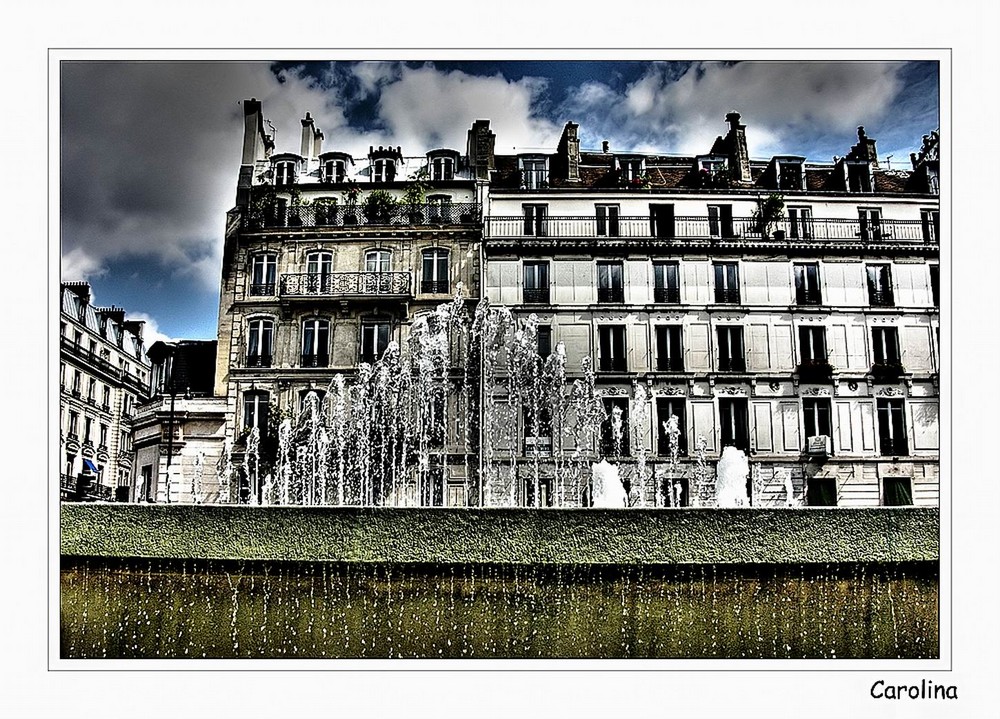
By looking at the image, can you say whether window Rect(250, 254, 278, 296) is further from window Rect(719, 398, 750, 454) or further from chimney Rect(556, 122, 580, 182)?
window Rect(719, 398, 750, 454)

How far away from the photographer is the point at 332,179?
22.4m

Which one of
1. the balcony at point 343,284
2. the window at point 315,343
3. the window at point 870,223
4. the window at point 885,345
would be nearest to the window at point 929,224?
the window at point 870,223

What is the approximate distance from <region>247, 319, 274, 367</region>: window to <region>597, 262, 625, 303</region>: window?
7904mm

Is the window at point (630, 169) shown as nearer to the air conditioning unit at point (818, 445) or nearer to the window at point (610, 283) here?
the window at point (610, 283)

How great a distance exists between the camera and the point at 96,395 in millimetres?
20781

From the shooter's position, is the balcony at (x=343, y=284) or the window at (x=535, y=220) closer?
the balcony at (x=343, y=284)

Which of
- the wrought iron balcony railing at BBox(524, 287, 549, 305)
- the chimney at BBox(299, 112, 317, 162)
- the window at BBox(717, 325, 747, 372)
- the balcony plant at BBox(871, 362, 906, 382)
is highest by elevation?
the chimney at BBox(299, 112, 317, 162)

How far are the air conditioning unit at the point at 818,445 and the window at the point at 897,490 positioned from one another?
1432 mm

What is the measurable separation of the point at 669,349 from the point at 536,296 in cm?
340

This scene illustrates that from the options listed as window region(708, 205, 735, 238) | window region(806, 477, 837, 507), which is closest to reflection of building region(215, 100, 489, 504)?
window region(708, 205, 735, 238)

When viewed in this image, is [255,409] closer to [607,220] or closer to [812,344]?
[607,220]

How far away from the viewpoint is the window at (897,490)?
21484 mm

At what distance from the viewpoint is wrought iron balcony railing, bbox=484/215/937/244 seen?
23000 mm
